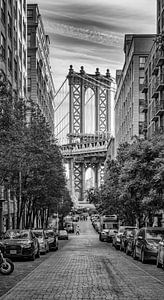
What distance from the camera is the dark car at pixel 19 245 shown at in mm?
31069

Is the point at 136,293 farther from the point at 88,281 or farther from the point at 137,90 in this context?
the point at 137,90

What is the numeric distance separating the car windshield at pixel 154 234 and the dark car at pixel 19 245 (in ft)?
18.8

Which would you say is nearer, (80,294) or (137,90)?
(80,294)

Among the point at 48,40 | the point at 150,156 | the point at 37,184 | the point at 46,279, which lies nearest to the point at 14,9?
the point at 37,184

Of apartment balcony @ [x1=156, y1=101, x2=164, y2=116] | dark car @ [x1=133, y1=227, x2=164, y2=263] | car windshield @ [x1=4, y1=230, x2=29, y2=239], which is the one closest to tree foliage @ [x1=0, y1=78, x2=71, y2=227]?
car windshield @ [x1=4, y1=230, x2=29, y2=239]

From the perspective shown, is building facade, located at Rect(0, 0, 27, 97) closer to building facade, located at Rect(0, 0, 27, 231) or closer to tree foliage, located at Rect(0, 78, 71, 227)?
building facade, located at Rect(0, 0, 27, 231)

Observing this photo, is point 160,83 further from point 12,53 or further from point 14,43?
point 14,43

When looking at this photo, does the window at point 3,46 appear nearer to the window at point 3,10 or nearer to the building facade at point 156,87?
the window at point 3,10

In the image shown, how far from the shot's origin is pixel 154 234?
30484 millimetres

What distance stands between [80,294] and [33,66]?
88.2 metres

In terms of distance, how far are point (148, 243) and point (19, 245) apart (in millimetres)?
6223

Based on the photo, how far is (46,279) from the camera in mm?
21141

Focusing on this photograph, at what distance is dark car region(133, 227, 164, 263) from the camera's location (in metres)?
29.2

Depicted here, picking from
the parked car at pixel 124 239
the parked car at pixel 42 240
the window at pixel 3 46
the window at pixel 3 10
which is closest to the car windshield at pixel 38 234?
the parked car at pixel 42 240
